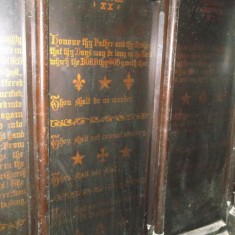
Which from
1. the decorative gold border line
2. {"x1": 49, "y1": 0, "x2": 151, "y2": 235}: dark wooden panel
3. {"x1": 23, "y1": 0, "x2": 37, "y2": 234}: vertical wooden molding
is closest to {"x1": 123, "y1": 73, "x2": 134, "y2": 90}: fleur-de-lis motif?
{"x1": 49, "y1": 0, "x2": 151, "y2": 235}: dark wooden panel

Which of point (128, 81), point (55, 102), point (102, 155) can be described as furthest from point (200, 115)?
point (55, 102)

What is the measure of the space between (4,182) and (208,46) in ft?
4.40

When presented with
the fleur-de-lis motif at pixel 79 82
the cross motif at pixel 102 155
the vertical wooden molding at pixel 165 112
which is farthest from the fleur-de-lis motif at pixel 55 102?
the vertical wooden molding at pixel 165 112

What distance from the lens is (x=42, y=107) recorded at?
1.33 m

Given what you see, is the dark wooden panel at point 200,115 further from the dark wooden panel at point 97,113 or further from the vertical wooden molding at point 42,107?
the vertical wooden molding at point 42,107

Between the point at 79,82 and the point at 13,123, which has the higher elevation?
the point at 79,82

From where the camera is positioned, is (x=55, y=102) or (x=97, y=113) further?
(x=97, y=113)

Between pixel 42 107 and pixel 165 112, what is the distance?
0.69m

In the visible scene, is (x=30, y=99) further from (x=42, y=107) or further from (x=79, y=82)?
(x=79, y=82)

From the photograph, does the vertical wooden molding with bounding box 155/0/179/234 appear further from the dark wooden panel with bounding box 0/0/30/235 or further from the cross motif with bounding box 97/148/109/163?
the dark wooden panel with bounding box 0/0/30/235

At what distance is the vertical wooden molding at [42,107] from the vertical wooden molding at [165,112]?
0.66 meters

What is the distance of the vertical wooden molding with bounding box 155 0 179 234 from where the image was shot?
1548 millimetres

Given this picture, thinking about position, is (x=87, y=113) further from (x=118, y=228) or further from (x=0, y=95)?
(x=118, y=228)

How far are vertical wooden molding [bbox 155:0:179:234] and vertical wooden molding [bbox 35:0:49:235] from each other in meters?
0.66
